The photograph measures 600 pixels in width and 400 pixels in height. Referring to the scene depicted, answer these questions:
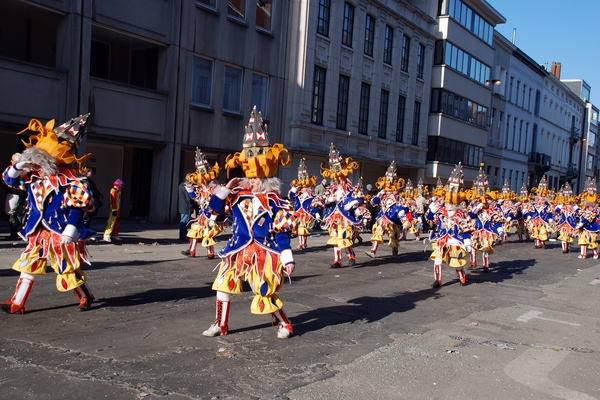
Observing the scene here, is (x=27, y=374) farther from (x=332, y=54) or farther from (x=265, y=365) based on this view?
→ (x=332, y=54)

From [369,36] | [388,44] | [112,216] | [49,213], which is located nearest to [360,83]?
[369,36]

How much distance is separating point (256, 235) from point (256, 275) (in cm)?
42

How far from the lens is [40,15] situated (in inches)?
667

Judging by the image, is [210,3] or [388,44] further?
[388,44]

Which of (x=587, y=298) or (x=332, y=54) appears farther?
(x=332, y=54)

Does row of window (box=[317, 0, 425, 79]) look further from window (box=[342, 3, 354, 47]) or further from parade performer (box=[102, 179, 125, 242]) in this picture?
parade performer (box=[102, 179, 125, 242])

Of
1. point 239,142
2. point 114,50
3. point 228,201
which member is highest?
point 114,50

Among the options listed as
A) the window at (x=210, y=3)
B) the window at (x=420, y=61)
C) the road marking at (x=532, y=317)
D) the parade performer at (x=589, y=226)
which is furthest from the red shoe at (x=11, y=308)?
the window at (x=420, y=61)

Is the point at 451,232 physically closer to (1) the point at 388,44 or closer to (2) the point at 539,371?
(2) the point at 539,371

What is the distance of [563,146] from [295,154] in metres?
51.1

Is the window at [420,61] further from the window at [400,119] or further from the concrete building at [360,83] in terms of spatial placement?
the window at [400,119]

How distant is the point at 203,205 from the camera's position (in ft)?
40.4

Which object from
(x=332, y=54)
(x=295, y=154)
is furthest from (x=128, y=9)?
(x=332, y=54)

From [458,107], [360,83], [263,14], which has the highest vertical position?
[263,14]
